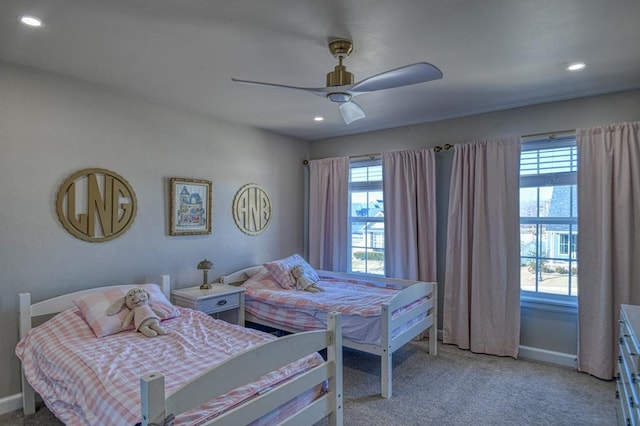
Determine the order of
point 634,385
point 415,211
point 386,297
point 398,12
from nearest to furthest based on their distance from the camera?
point 634,385 → point 398,12 → point 386,297 → point 415,211

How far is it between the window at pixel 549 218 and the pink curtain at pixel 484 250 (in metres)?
0.19

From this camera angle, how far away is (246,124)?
13.6ft

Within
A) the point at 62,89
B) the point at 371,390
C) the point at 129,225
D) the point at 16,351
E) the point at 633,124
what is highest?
the point at 62,89

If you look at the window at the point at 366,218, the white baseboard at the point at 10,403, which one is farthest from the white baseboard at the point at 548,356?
the white baseboard at the point at 10,403

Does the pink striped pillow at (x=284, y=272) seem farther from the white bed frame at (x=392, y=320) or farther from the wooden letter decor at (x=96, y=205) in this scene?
the wooden letter decor at (x=96, y=205)

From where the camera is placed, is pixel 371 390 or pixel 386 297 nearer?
pixel 371 390

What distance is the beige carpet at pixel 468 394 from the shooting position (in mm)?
2416

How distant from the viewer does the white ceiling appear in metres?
1.82

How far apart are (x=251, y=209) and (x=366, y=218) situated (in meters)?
1.44

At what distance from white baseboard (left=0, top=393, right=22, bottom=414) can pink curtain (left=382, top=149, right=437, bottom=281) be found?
11.2 ft

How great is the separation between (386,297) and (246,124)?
8.09 feet

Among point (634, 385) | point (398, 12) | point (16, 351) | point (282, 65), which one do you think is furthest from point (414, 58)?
point (16, 351)

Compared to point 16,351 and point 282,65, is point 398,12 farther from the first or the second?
point 16,351

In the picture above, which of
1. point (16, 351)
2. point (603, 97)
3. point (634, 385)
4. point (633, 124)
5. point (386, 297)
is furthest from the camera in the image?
point (386, 297)
